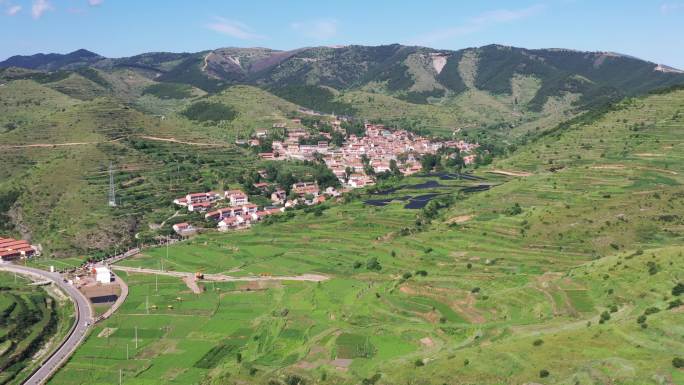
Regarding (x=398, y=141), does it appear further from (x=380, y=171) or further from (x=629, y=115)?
(x=629, y=115)

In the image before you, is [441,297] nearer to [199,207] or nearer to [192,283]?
[192,283]

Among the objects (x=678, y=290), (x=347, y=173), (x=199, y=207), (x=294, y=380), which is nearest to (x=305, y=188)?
(x=347, y=173)

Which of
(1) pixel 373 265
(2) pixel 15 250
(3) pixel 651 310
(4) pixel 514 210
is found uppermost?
(3) pixel 651 310

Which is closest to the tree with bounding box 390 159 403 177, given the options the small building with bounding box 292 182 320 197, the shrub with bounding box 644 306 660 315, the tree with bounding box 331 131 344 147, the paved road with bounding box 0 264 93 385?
the small building with bounding box 292 182 320 197

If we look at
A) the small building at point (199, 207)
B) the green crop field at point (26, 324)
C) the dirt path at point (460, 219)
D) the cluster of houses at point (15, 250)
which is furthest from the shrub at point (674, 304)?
the small building at point (199, 207)

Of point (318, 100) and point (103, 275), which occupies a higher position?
point (318, 100)

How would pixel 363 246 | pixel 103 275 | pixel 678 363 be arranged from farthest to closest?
pixel 363 246
pixel 103 275
pixel 678 363

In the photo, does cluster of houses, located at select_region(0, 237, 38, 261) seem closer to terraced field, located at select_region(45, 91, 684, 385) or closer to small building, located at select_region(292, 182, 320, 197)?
terraced field, located at select_region(45, 91, 684, 385)
